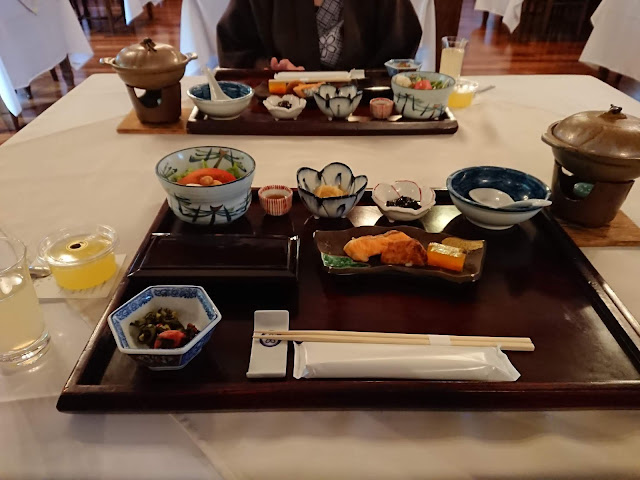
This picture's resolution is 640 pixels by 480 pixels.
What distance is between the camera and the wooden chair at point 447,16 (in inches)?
112

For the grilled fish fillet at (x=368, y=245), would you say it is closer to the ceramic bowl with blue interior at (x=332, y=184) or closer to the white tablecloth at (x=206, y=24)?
the ceramic bowl with blue interior at (x=332, y=184)

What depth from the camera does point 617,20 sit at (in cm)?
335

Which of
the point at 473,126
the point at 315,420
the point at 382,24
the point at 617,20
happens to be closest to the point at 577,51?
the point at 617,20

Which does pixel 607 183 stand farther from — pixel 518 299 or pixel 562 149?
pixel 518 299

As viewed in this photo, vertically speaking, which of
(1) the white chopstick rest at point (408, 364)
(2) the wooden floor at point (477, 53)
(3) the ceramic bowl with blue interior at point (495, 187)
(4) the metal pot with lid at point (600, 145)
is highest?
(4) the metal pot with lid at point (600, 145)

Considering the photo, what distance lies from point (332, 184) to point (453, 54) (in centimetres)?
97

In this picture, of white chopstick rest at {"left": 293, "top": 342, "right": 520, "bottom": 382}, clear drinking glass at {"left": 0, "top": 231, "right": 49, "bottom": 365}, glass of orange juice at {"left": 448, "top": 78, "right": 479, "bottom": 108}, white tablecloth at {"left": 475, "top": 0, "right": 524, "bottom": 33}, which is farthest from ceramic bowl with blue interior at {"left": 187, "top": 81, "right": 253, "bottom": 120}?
white tablecloth at {"left": 475, "top": 0, "right": 524, "bottom": 33}

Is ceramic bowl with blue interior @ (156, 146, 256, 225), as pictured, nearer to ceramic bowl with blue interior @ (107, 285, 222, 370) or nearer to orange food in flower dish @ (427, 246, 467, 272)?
ceramic bowl with blue interior @ (107, 285, 222, 370)

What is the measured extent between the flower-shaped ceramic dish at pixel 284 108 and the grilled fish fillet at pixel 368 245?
0.71 m

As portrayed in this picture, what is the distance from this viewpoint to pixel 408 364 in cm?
63

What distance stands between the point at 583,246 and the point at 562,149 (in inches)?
7.6

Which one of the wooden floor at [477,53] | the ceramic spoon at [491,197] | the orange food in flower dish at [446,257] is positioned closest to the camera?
the orange food in flower dish at [446,257]

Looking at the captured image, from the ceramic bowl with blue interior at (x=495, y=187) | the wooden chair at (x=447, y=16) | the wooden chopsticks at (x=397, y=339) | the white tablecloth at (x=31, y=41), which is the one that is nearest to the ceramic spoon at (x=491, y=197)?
the ceramic bowl with blue interior at (x=495, y=187)

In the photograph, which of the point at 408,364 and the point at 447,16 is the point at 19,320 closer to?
the point at 408,364
